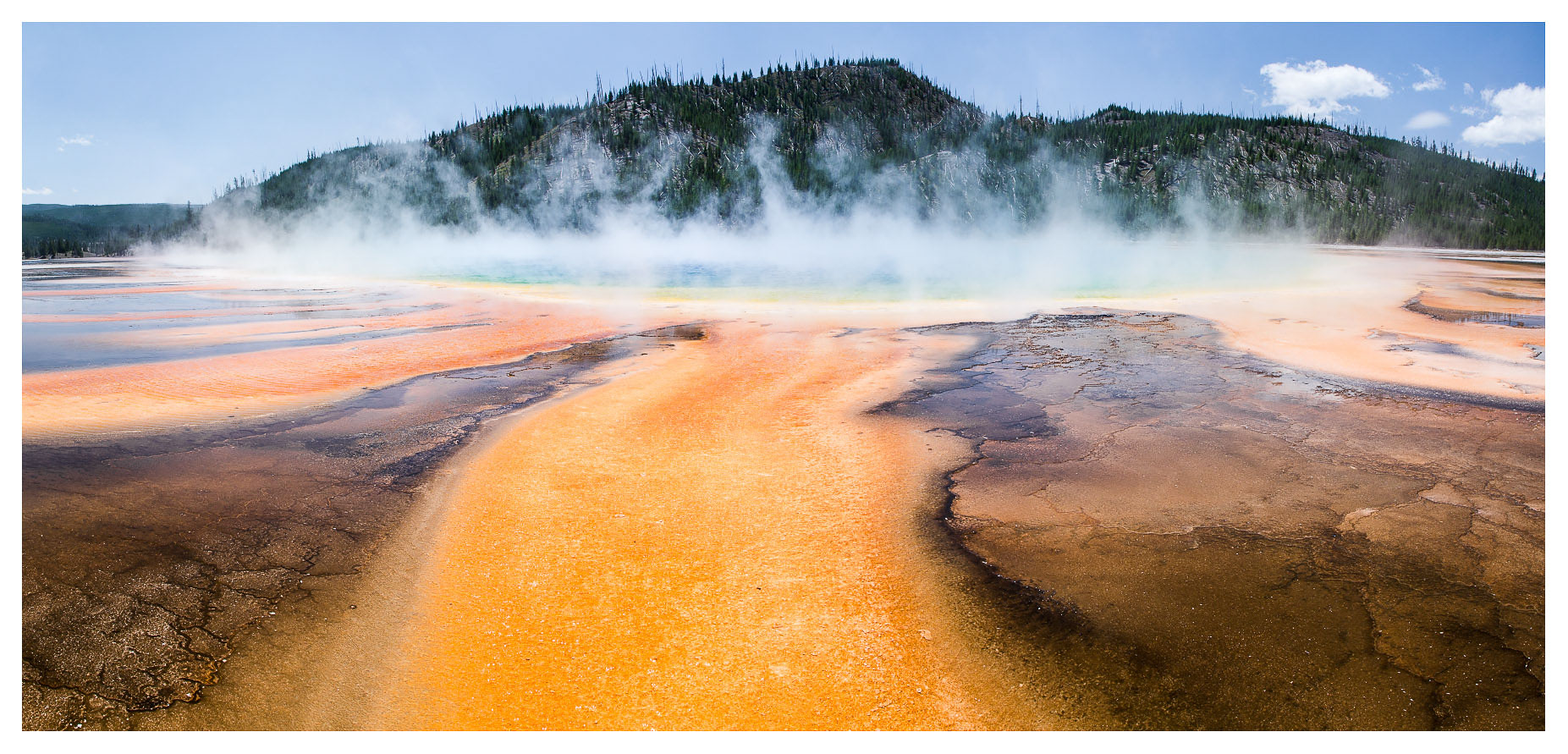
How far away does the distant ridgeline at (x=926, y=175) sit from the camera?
293 feet

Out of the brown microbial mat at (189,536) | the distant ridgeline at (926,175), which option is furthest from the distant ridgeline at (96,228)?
the brown microbial mat at (189,536)

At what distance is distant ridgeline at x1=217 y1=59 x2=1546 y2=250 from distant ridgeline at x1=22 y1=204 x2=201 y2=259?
9.88 m

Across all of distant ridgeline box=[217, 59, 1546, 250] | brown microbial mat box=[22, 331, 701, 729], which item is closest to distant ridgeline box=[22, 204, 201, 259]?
distant ridgeline box=[217, 59, 1546, 250]

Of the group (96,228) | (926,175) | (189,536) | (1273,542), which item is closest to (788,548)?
(1273,542)

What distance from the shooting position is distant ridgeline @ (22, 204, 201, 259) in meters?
61.3

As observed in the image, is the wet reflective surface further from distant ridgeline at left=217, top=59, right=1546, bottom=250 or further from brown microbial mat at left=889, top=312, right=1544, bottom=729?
distant ridgeline at left=217, top=59, right=1546, bottom=250

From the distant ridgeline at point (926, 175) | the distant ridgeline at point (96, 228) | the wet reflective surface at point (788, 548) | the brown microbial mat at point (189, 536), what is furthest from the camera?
the distant ridgeline at point (926, 175)

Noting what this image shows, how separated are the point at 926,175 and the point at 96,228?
372ft

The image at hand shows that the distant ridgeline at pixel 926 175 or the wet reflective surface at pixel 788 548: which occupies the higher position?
the distant ridgeline at pixel 926 175

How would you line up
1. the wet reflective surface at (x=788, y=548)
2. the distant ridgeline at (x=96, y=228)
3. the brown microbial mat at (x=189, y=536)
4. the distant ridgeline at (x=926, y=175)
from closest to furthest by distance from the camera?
1. the wet reflective surface at (x=788, y=548)
2. the brown microbial mat at (x=189, y=536)
3. the distant ridgeline at (x=96, y=228)
4. the distant ridgeline at (x=926, y=175)

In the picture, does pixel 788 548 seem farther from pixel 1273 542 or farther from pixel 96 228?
pixel 96 228

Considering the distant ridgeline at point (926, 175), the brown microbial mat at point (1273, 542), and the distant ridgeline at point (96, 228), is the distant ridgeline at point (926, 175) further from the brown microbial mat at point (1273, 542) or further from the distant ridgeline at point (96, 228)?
the brown microbial mat at point (1273, 542)

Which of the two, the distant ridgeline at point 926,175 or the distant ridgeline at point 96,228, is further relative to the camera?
the distant ridgeline at point 926,175

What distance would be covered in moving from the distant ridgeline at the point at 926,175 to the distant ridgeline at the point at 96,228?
988 centimetres
